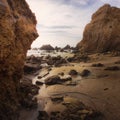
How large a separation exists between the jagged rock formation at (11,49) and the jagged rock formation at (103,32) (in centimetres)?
2993

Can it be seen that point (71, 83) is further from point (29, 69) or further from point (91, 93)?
point (29, 69)

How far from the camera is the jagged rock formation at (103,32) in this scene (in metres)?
39.2

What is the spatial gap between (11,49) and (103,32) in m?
34.6

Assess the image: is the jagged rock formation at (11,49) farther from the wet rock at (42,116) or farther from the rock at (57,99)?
the rock at (57,99)

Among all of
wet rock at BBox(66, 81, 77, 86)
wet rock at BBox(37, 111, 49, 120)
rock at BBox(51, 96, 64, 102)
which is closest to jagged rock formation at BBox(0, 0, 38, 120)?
wet rock at BBox(37, 111, 49, 120)

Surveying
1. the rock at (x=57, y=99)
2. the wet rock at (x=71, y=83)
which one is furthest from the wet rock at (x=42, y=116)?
the wet rock at (x=71, y=83)

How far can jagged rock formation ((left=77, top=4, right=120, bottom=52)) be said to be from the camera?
3919cm

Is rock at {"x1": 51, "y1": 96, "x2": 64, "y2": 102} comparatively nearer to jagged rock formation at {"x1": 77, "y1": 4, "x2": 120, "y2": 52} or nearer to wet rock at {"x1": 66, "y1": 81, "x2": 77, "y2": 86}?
wet rock at {"x1": 66, "y1": 81, "x2": 77, "y2": 86}

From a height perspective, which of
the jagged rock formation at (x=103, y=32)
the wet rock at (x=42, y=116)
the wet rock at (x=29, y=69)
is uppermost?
the jagged rock formation at (x=103, y=32)

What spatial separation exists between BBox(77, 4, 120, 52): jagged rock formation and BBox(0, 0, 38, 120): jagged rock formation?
29.9 m

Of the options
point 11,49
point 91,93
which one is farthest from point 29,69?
point 11,49

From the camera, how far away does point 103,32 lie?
41312mm

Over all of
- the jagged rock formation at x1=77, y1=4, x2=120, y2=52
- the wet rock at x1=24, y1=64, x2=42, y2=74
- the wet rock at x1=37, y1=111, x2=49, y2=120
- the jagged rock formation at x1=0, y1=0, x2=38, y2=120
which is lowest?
the wet rock at x1=37, y1=111, x2=49, y2=120

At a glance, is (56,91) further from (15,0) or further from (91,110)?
(15,0)
